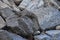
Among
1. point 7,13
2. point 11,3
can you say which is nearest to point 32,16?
point 7,13

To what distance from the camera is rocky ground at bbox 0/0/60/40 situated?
2.28 m

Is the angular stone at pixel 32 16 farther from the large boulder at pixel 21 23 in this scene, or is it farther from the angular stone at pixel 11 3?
the angular stone at pixel 11 3

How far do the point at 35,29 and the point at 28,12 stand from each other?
0.24m

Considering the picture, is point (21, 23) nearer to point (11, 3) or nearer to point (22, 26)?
point (22, 26)

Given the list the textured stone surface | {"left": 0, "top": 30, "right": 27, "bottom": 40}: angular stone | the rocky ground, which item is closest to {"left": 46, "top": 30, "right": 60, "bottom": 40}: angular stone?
the rocky ground

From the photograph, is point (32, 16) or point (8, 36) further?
point (32, 16)

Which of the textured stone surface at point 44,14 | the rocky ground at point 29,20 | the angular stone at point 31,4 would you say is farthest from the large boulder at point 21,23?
the angular stone at point 31,4

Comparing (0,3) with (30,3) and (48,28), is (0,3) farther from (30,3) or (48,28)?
(48,28)

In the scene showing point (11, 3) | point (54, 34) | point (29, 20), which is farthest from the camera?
point (11, 3)

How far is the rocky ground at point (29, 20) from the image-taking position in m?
2.28

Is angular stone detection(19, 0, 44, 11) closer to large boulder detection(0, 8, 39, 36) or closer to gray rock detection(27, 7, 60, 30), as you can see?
gray rock detection(27, 7, 60, 30)

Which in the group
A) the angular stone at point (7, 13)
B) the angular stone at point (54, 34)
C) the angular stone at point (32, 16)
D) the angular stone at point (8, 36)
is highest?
the angular stone at point (7, 13)

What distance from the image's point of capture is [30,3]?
9.68 feet

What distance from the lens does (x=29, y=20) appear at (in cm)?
242
